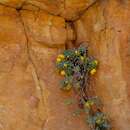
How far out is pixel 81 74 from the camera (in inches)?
119

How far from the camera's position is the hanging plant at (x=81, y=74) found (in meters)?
2.99

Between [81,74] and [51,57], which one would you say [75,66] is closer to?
[81,74]

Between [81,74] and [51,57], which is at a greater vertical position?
[51,57]

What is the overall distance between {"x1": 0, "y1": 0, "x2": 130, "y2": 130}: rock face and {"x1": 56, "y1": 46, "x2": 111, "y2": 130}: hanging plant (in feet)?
0.19

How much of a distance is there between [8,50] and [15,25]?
0.21 metres

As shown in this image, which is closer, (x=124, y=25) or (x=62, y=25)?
(x=124, y=25)

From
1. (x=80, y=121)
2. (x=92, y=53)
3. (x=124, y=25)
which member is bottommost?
(x=80, y=121)

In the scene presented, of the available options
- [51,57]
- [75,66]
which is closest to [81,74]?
[75,66]

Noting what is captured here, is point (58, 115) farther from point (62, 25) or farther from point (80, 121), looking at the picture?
point (62, 25)

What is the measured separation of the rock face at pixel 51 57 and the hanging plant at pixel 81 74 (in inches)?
2.2

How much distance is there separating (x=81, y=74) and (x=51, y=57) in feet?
0.94

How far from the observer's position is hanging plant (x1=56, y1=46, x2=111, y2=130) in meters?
2.99

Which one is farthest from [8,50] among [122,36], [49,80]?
[122,36]

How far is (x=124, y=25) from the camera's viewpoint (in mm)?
2910
